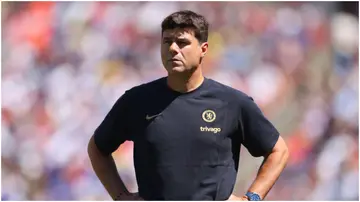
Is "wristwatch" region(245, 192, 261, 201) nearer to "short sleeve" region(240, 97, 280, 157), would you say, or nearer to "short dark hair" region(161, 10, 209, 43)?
"short sleeve" region(240, 97, 280, 157)

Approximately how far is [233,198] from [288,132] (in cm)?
197

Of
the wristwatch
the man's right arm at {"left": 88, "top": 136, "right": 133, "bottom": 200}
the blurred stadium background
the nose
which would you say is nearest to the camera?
the nose

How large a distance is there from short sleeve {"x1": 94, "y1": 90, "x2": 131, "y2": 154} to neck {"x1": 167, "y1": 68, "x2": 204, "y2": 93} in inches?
6.2

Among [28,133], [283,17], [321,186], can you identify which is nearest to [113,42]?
[28,133]

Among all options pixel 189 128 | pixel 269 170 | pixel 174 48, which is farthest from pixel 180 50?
pixel 269 170

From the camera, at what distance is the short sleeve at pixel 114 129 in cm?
216

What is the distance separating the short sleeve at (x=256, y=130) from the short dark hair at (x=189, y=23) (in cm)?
25

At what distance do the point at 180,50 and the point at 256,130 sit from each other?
1.16ft

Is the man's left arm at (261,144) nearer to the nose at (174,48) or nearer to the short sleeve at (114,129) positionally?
the nose at (174,48)

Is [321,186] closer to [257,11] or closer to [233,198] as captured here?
[257,11]

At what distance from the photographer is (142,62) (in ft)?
13.2

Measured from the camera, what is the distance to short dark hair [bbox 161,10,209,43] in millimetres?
2051

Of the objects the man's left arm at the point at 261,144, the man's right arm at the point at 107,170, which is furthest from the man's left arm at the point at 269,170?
the man's right arm at the point at 107,170

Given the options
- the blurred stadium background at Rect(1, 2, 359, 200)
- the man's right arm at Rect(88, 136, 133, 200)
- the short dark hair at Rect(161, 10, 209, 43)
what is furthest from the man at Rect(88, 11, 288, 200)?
the blurred stadium background at Rect(1, 2, 359, 200)
